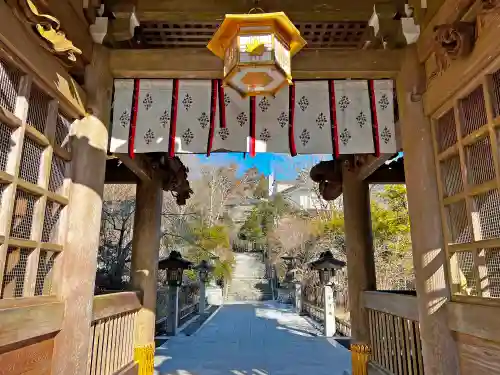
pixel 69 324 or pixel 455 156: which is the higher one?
pixel 455 156

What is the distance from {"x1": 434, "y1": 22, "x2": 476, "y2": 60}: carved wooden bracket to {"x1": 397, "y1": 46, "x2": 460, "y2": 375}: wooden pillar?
790 mm

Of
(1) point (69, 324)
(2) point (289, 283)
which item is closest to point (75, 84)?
(1) point (69, 324)

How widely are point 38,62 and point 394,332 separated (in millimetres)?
4903

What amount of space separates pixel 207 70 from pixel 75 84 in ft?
4.25

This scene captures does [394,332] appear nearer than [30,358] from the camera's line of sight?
No

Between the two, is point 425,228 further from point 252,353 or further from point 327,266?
point 327,266

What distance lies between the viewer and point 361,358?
549 cm

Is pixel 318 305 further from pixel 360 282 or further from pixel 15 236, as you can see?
pixel 15 236

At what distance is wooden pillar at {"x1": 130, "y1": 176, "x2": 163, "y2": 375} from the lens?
5.75 m

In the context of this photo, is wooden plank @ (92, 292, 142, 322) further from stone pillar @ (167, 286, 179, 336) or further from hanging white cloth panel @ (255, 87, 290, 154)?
stone pillar @ (167, 286, 179, 336)

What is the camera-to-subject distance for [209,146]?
3.94 meters

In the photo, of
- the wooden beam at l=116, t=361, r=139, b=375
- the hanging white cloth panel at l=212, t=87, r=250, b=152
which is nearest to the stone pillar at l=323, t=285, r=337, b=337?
the wooden beam at l=116, t=361, r=139, b=375

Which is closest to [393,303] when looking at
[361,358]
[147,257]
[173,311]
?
[361,358]

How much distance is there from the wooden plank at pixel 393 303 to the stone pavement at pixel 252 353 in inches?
64.1
